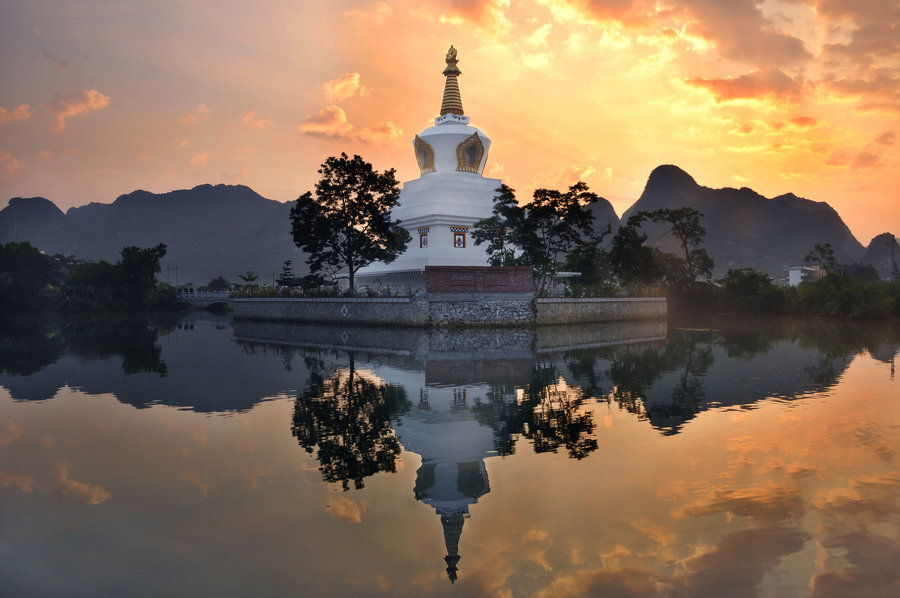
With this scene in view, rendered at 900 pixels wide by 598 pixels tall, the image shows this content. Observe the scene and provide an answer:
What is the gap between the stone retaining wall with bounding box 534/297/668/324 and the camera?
38.8 meters

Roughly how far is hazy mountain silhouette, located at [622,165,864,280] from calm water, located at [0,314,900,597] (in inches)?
6915

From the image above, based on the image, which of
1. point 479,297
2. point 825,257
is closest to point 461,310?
point 479,297

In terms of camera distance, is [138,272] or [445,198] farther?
[138,272]

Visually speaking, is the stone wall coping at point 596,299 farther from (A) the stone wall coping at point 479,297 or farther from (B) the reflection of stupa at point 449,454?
(B) the reflection of stupa at point 449,454

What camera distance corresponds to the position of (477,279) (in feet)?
116

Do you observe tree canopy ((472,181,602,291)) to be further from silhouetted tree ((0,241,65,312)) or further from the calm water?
silhouetted tree ((0,241,65,312))

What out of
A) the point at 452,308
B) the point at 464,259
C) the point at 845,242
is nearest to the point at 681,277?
the point at 464,259

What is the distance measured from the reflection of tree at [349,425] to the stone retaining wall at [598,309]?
2332 centimetres

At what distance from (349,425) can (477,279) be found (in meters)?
24.8

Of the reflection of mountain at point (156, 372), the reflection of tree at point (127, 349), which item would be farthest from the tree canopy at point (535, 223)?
the reflection of tree at point (127, 349)

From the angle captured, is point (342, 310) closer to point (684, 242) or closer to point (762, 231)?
point (684, 242)

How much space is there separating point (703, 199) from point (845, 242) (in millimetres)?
43274

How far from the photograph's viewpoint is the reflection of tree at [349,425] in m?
8.53

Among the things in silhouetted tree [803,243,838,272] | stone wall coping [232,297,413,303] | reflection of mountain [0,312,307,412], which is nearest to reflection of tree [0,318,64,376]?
reflection of mountain [0,312,307,412]
